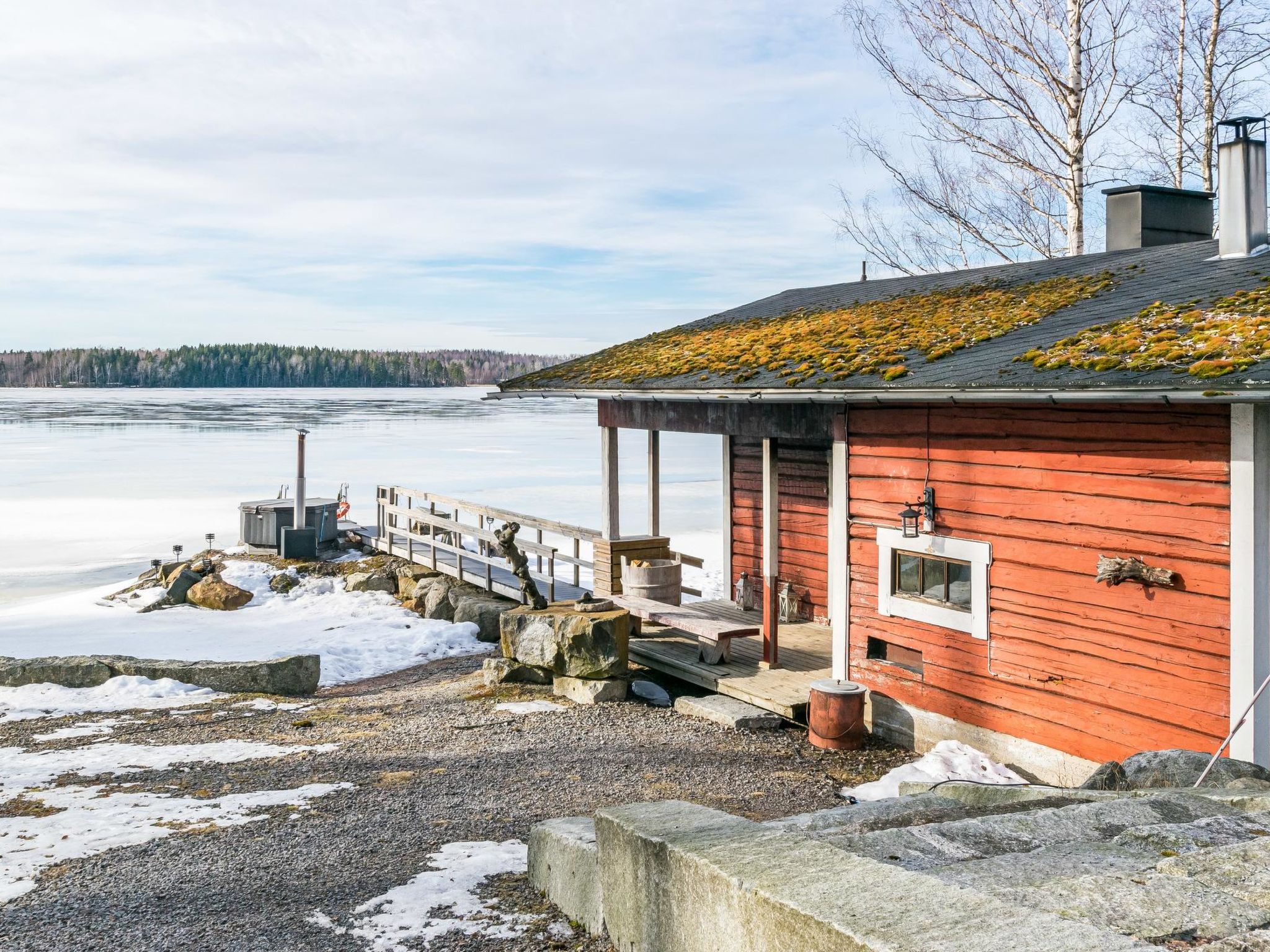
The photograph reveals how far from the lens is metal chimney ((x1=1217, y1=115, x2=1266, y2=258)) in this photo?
8781mm

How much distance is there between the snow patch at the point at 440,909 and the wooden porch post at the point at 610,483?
6255 millimetres

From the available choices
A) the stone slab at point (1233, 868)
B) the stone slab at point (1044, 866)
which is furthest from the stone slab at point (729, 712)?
the stone slab at point (1233, 868)

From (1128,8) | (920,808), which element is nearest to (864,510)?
(920,808)

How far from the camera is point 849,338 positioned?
974cm

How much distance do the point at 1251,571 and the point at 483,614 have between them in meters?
10.4

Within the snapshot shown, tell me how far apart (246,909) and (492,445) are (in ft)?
156

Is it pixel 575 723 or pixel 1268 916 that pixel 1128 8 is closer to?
pixel 575 723

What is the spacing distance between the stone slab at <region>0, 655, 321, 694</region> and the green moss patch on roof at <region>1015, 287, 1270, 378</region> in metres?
8.46

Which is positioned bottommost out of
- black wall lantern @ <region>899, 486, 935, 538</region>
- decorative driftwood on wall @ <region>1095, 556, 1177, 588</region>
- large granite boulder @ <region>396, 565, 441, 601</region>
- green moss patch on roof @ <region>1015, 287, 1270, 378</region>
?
large granite boulder @ <region>396, 565, 441, 601</region>

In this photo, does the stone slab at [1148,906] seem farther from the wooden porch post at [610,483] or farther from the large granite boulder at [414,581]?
the large granite boulder at [414,581]

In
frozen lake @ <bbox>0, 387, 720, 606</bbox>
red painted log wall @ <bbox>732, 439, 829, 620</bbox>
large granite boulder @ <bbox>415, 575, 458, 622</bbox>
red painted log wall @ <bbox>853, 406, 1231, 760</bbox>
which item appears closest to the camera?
red painted log wall @ <bbox>853, 406, 1231, 760</bbox>

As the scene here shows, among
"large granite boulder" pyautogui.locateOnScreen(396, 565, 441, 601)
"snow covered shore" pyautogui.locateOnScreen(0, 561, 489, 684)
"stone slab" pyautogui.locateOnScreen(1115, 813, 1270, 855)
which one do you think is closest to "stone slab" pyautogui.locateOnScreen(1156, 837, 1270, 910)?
"stone slab" pyautogui.locateOnScreen(1115, 813, 1270, 855)

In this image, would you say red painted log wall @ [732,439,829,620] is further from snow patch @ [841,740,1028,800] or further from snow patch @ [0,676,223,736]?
snow patch @ [0,676,223,736]

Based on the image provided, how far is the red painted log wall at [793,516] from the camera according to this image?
1204 centimetres
